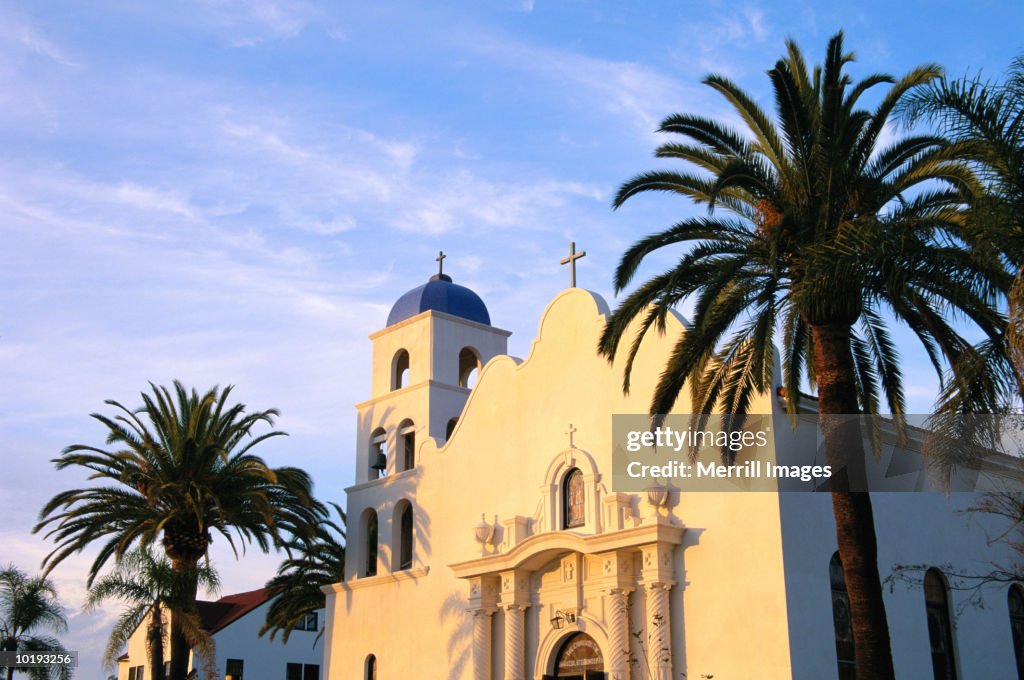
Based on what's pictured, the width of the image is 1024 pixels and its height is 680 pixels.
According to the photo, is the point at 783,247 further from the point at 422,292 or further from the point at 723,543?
the point at 422,292

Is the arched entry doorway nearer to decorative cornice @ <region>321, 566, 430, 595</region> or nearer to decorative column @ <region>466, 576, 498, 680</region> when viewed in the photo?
decorative column @ <region>466, 576, 498, 680</region>

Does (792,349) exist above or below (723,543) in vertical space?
above

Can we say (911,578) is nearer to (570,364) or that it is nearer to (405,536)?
(570,364)

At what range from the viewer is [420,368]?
107 feet

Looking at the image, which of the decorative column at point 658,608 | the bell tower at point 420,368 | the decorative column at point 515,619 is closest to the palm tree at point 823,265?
the decorative column at point 658,608

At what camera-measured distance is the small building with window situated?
50656 mm

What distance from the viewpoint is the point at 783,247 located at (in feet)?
57.3

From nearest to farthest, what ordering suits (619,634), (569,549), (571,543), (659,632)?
(659,632), (619,634), (571,543), (569,549)

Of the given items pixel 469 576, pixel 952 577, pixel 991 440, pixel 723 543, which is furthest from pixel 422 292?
pixel 991 440

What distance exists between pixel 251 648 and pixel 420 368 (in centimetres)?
2516

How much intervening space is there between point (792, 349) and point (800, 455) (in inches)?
146

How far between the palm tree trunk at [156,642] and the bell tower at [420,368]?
7158 millimetres

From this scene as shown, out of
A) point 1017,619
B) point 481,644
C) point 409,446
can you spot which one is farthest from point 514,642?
point 1017,619

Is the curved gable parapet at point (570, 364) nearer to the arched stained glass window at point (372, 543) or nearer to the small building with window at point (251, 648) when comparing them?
the arched stained glass window at point (372, 543)
